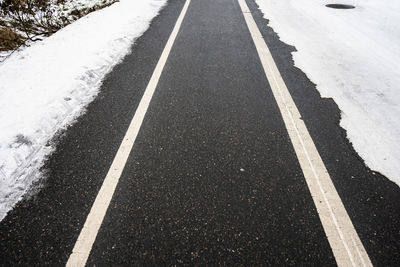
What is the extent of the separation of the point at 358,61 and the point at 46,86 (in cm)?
569

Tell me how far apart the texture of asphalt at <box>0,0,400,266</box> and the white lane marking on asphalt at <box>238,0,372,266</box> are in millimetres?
66

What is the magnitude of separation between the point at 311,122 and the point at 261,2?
24.6 ft

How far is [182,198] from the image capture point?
2.22 meters

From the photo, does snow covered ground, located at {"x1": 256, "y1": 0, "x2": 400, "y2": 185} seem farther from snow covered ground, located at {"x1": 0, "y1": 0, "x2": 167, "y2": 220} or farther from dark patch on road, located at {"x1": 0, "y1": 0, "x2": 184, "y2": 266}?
snow covered ground, located at {"x1": 0, "y1": 0, "x2": 167, "y2": 220}

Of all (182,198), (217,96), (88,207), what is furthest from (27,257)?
(217,96)

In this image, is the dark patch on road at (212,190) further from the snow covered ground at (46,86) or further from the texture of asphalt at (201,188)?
the snow covered ground at (46,86)

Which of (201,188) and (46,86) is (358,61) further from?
(46,86)

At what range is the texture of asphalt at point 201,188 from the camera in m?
1.85

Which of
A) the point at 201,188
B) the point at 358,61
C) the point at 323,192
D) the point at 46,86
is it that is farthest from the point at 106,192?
the point at 358,61

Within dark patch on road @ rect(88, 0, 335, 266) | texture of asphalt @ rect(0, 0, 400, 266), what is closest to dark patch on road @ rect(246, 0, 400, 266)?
texture of asphalt @ rect(0, 0, 400, 266)

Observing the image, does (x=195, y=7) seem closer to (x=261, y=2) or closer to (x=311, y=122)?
(x=261, y=2)

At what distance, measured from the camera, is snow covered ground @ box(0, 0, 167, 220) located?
8.09 feet

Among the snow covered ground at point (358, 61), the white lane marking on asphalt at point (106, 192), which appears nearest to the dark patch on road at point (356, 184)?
the snow covered ground at point (358, 61)

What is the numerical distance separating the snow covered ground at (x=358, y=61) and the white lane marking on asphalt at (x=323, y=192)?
0.57 m
